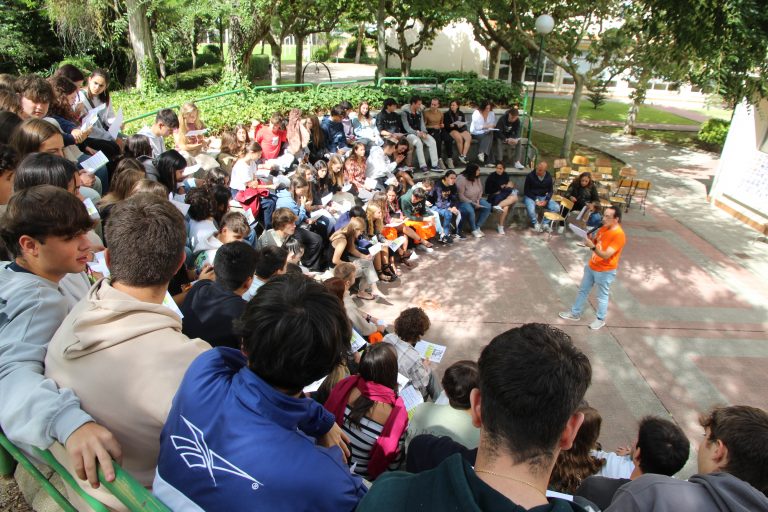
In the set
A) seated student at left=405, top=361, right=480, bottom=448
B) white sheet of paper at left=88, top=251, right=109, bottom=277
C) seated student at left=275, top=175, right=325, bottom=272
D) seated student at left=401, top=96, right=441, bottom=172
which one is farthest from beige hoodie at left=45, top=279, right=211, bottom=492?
seated student at left=401, top=96, right=441, bottom=172

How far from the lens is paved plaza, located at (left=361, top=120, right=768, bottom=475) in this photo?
5.48 meters

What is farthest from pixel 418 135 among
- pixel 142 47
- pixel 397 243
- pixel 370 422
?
pixel 370 422

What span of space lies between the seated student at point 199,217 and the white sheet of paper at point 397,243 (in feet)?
10.2

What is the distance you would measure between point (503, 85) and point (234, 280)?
10906 millimetres

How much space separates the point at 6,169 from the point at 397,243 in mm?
5207

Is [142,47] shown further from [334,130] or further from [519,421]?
[519,421]

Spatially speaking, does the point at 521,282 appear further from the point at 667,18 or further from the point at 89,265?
the point at 89,265

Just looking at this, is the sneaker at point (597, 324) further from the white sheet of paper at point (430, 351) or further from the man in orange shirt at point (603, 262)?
the white sheet of paper at point (430, 351)

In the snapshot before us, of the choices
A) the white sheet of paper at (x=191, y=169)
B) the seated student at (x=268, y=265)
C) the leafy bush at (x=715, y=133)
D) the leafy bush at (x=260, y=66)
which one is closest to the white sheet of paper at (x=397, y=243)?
the white sheet of paper at (x=191, y=169)

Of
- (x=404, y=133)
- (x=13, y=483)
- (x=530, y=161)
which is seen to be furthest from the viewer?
(x=530, y=161)

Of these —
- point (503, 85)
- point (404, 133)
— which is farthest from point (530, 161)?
point (404, 133)

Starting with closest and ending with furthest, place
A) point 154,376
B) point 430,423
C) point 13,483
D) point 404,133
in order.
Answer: point 154,376
point 13,483
point 430,423
point 404,133

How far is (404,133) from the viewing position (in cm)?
1049

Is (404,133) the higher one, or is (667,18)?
(667,18)
